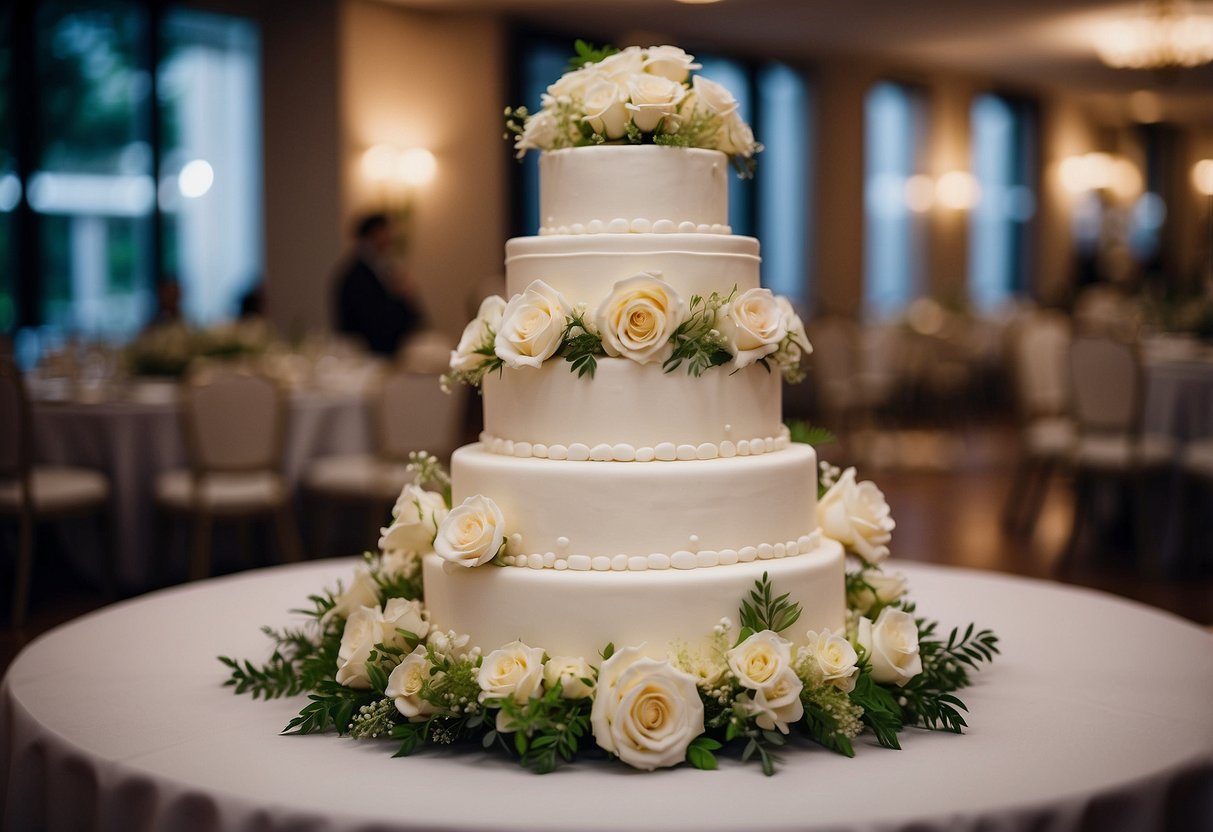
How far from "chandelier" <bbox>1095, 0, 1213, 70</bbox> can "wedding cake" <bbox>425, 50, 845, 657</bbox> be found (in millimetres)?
8432

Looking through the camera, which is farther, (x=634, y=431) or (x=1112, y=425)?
(x=1112, y=425)

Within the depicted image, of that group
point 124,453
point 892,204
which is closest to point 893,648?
point 124,453

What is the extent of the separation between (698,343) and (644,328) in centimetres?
13

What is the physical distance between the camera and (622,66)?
2502 mm

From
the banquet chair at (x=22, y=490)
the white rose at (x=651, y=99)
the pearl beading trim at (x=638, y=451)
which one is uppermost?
the white rose at (x=651, y=99)

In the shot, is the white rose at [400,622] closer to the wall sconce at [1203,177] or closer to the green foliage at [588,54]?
the green foliage at [588,54]

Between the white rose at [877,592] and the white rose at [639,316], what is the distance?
0.75 m

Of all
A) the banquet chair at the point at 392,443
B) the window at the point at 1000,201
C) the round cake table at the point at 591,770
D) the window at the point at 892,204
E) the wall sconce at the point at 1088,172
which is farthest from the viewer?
the wall sconce at the point at 1088,172

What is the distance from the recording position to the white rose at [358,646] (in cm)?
233

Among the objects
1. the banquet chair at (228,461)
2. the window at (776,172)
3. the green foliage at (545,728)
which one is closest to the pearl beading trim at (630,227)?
the green foliage at (545,728)

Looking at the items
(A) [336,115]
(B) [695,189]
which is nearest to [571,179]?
(B) [695,189]

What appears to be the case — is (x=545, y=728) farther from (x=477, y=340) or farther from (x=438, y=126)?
(x=438, y=126)

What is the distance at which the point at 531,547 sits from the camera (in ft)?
7.70

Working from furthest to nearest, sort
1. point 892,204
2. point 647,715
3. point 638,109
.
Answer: point 892,204 < point 638,109 < point 647,715
